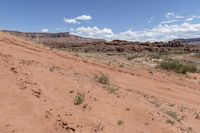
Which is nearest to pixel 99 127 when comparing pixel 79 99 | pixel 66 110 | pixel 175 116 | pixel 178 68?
pixel 66 110

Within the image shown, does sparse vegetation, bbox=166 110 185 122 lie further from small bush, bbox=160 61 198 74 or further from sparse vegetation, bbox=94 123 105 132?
small bush, bbox=160 61 198 74

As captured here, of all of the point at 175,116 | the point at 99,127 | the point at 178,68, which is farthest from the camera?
the point at 178,68

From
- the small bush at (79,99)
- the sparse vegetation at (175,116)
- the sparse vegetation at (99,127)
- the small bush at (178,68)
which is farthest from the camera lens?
the small bush at (178,68)

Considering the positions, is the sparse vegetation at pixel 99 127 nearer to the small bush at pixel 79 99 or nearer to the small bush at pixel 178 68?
the small bush at pixel 79 99

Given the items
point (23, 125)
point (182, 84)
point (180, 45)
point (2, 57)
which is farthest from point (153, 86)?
point (180, 45)

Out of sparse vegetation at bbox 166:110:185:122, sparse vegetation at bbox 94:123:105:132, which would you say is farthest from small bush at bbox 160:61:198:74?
sparse vegetation at bbox 94:123:105:132

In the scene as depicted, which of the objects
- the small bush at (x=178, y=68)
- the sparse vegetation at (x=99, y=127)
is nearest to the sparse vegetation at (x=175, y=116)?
the sparse vegetation at (x=99, y=127)

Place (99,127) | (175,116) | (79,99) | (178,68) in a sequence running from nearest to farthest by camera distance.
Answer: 1. (99,127)
2. (79,99)
3. (175,116)
4. (178,68)

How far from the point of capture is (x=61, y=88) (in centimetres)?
1109

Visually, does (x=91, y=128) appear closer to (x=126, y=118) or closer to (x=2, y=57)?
(x=126, y=118)

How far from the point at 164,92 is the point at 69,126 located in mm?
10695

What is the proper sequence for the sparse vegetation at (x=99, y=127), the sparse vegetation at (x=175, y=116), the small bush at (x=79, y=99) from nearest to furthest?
the sparse vegetation at (x=99, y=127) < the small bush at (x=79, y=99) < the sparse vegetation at (x=175, y=116)

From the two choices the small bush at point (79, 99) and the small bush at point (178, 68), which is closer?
the small bush at point (79, 99)

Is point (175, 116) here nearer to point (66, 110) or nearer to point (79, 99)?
point (79, 99)
